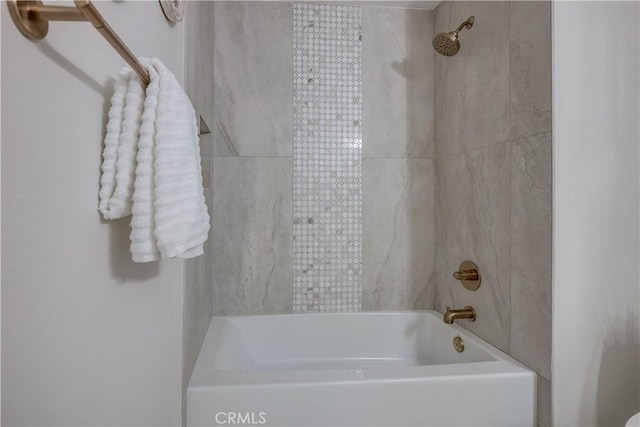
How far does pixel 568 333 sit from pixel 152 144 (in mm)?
1205

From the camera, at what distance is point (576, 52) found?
42.1 inches

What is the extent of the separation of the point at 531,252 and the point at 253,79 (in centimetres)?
Result: 139

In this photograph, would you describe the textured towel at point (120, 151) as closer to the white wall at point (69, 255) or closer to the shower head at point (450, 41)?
the white wall at point (69, 255)

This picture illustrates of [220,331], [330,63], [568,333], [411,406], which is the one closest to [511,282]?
[568,333]

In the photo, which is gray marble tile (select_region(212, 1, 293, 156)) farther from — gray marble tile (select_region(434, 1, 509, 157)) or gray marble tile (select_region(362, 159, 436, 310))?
gray marble tile (select_region(434, 1, 509, 157))

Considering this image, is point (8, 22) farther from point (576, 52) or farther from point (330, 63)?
point (330, 63)

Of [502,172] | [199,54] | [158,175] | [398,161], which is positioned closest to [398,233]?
[398,161]

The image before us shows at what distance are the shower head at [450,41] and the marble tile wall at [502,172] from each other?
0.11 ft

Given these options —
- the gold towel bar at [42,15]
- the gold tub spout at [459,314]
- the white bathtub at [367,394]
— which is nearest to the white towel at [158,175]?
the gold towel bar at [42,15]

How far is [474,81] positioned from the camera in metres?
1.50

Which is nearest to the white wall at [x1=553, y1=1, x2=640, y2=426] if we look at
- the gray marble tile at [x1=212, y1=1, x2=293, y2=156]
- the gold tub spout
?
the gold tub spout

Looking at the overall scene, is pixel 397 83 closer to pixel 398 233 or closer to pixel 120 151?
pixel 398 233

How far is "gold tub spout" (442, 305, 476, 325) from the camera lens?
1.43 meters

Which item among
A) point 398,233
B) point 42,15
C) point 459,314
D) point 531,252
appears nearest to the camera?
point 42,15
